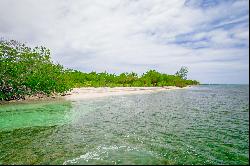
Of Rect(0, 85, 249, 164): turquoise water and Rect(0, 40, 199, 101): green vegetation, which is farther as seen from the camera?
Rect(0, 40, 199, 101): green vegetation

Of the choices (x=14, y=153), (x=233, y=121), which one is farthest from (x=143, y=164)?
(x=233, y=121)

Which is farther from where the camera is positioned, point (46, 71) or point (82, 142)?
point (46, 71)

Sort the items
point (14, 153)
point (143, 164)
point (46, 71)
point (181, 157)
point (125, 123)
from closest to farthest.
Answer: point (143, 164)
point (181, 157)
point (14, 153)
point (125, 123)
point (46, 71)

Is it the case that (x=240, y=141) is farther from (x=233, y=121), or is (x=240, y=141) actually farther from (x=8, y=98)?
(x=8, y=98)

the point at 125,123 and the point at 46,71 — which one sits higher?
the point at 46,71

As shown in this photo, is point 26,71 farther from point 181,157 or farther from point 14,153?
point 181,157

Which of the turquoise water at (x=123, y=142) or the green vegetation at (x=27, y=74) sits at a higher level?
the green vegetation at (x=27, y=74)

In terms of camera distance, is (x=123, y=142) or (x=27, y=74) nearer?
(x=123, y=142)

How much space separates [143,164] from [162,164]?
2.53 feet

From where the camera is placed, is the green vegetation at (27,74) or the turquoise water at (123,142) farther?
the green vegetation at (27,74)

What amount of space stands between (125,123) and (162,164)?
10.7 metres

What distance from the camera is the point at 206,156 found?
39.9 feet

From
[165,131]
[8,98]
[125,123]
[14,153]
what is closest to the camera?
Answer: [14,153]

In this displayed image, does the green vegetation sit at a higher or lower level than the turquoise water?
higher
